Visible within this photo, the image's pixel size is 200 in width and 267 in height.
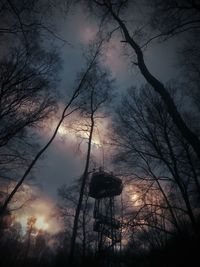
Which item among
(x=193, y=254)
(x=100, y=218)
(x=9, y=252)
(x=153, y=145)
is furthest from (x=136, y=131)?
(x=100, y=218)

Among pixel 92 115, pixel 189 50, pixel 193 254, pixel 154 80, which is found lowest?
pixel 193 254

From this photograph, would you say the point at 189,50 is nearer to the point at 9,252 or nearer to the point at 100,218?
the point at 9,252

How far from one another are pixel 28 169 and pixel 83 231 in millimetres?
12491

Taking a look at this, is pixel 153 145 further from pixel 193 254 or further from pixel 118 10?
pixel 118 10

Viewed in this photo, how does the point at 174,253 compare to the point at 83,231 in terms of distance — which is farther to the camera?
the point at 83,231

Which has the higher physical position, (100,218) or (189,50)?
(189,50)

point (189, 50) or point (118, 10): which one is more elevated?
point (118, 10)

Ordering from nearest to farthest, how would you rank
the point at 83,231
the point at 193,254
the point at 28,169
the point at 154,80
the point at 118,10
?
the point at 193,254 → the point at 154,80 → the point at 118,10 → the point at 28,169 → the point at 83,231

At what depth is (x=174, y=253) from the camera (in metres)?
6.25

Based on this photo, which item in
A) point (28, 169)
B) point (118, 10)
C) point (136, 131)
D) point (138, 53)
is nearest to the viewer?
point (138, 53)

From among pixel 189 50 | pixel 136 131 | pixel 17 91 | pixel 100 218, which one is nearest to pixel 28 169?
pixel 17 91

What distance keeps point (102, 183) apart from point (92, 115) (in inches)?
231

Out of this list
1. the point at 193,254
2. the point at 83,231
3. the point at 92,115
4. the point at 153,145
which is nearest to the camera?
the point at 193,254

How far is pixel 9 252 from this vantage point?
889 centimetres
